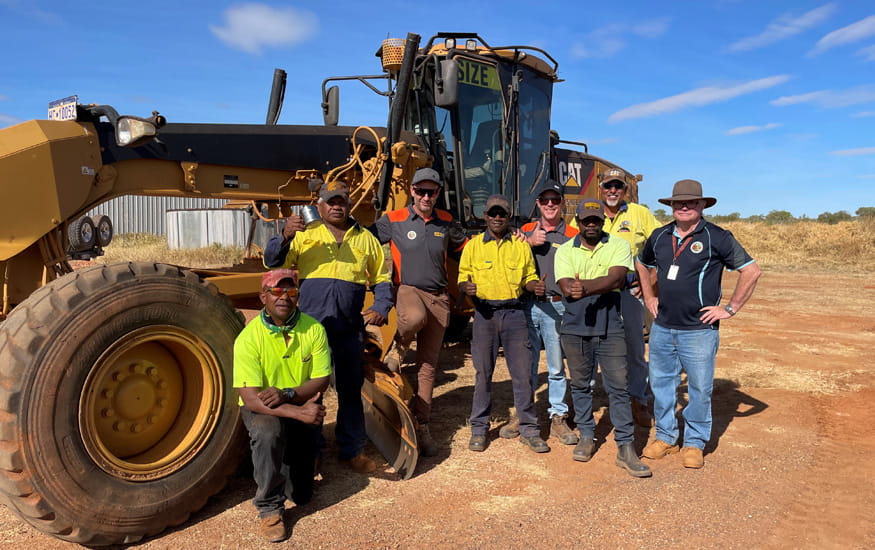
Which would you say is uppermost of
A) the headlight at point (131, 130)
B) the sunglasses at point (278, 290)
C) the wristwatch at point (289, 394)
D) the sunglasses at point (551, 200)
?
the headlight at point (131, 130)

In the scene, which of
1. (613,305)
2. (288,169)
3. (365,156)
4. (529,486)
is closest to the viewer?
(529,486)

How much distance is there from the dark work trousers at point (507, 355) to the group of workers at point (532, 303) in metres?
0.01

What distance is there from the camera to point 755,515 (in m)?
3.56

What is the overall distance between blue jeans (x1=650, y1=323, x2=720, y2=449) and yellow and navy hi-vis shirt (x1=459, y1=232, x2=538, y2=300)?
1.02 metres

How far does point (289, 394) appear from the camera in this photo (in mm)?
3363

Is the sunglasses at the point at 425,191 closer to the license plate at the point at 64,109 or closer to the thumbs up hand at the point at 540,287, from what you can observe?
the thumbs up hand at the point at 540,287

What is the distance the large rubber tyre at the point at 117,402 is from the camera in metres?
2.92

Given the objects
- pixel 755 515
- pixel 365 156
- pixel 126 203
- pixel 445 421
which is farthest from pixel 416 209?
pixel 126 203

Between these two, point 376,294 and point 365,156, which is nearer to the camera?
point 376,294

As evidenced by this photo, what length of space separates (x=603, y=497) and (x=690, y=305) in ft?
4.56

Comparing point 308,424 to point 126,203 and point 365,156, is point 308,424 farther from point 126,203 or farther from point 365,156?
point 126,203

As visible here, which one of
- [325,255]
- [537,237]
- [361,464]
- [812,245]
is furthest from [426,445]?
[812,245]

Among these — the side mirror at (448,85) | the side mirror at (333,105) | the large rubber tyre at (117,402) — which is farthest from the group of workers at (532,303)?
the side mirror at (333,105)

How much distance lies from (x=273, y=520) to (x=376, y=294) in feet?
5.02
